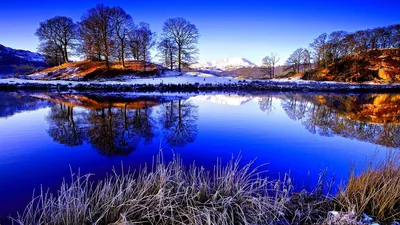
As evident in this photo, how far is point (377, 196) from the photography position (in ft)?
12.4

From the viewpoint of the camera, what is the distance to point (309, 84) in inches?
1506

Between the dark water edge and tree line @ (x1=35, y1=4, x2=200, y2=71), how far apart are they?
31.5ft

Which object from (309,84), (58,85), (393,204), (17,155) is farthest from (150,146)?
(309,84)

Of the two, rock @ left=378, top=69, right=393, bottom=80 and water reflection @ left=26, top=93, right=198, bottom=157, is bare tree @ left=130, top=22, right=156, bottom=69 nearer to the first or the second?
water reflection @ left=26, top=93, right=198, bottom=157

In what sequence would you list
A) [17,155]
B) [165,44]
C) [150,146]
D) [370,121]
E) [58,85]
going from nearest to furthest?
1. [17,155]
2. [150,146]
3. [370,121]
4. [58,85]
5. [165,44]

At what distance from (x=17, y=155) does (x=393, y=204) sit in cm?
925

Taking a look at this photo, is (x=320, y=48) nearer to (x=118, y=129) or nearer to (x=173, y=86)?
(x=173, y=86)

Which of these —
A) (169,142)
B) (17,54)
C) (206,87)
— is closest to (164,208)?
(169,142)

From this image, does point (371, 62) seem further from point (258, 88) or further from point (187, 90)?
point (187, 90)

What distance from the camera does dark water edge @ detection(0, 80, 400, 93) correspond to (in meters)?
31.7

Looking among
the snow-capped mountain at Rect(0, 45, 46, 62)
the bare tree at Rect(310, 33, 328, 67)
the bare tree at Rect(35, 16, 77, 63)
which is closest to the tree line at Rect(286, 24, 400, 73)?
the bare tree at Rect(310, 33, 328, 67)

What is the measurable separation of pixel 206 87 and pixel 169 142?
91.7 feet

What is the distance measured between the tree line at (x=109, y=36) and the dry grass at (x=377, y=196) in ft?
136

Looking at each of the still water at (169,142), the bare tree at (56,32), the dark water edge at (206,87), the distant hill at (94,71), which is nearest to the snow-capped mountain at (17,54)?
the bare tree at (56,32)
